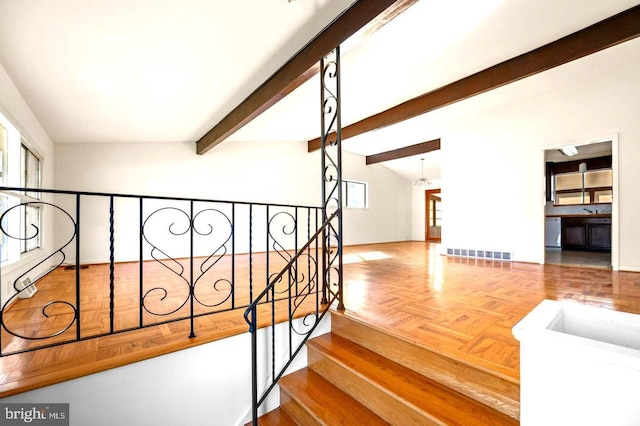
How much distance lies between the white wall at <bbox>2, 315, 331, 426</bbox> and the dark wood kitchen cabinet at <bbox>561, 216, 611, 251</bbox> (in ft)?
24.2

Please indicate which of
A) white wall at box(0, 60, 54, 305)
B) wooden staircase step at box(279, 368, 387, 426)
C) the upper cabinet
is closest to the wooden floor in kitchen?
wooden staircase step at box(279, 368, 387, 426)

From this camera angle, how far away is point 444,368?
151 centimetres

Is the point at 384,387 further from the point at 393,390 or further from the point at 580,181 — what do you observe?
the point at 580,181

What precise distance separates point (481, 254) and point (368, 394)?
4397 mm

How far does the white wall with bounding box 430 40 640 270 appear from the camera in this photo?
12.1ft

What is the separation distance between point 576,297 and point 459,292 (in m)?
0.98

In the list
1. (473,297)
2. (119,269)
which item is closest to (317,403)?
(473,297)

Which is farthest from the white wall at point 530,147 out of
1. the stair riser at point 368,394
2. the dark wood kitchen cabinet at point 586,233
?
the stair riser at point 368,394

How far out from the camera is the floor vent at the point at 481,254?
188 inches

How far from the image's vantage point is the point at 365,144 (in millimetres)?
7102

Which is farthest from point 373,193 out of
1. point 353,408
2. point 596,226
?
point 353,408

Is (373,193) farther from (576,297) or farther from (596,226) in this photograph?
(576,297)

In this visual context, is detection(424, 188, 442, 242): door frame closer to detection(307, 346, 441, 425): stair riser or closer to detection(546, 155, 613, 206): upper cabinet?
detection(546, 155, 613, 206): upper cabinet

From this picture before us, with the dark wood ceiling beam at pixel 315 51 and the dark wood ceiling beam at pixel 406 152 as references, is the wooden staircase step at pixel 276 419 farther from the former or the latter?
the dark wood ceiling beam at pixel 406 152
